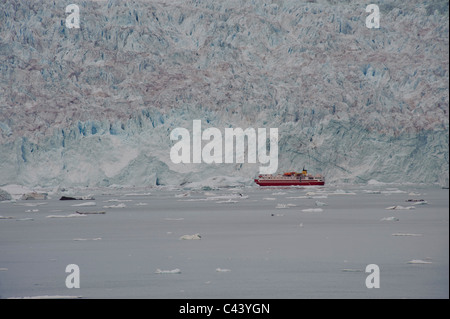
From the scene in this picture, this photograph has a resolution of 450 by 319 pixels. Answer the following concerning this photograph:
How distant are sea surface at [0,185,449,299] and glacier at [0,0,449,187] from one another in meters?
20.8

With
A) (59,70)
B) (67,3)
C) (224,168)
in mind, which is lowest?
(224,168)

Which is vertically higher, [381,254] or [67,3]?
[67,3]

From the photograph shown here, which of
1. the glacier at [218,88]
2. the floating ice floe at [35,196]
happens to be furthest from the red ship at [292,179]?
the floating ice floe at [35,196]

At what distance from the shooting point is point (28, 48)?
4131 centimetres

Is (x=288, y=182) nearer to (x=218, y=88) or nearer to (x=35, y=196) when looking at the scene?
(x=218, y=88)

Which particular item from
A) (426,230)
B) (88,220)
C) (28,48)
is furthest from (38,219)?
(28,48)

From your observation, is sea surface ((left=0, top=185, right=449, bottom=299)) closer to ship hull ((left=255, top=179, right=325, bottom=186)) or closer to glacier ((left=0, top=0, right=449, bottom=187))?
glacier ((left=0, top=0, right=449, bottom=187))

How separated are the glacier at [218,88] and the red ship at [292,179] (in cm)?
110

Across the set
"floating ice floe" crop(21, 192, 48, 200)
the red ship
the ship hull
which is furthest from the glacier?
"floating ice floe" crop(21, 192, 48, 200)

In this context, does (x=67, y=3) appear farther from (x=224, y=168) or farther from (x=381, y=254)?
(x=381, y=254)

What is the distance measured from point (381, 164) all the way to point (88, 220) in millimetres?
23876

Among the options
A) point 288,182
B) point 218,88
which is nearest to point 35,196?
point 218,88
